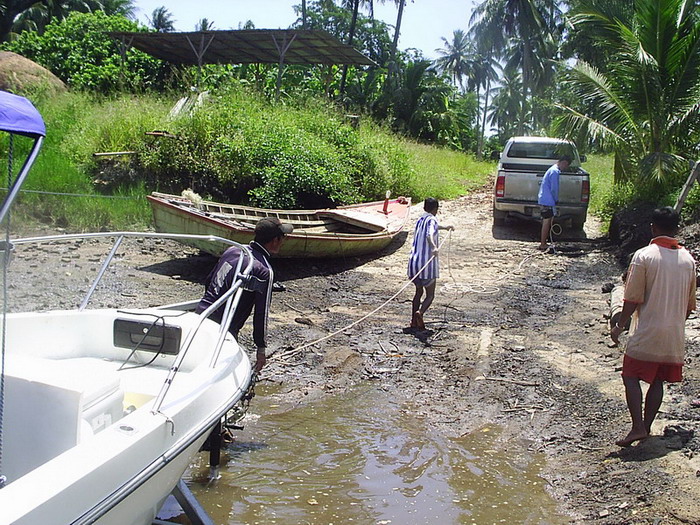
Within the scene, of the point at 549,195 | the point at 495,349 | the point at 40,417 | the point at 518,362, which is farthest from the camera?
the point at 549,195

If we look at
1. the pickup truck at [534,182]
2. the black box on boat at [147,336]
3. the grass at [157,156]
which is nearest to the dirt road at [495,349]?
the pickup truck at [534,182]

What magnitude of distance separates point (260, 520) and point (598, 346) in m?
4.68

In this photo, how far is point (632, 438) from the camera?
16.8 feet

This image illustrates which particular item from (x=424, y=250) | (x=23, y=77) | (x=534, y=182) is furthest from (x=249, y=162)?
(x=23, y=77)

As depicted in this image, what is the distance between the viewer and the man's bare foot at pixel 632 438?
509cm

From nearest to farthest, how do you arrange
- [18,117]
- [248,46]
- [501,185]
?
[18,117] < [501,185] < [248,46]

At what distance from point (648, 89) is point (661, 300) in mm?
9771

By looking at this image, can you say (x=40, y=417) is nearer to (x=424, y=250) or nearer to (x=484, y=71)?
(x=424, y=250)

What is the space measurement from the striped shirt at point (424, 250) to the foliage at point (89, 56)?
13.7 m

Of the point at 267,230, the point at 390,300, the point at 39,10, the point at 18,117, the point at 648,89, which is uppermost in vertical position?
the point at 39,10

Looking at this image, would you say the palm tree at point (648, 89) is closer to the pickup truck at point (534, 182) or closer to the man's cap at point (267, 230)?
the pickup truck at point (534, 182)

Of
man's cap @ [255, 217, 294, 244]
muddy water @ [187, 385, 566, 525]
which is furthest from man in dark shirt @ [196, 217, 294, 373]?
muddy water @ [187, 385, 566, 525]

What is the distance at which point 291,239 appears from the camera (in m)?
10.7

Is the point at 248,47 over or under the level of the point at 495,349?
over
